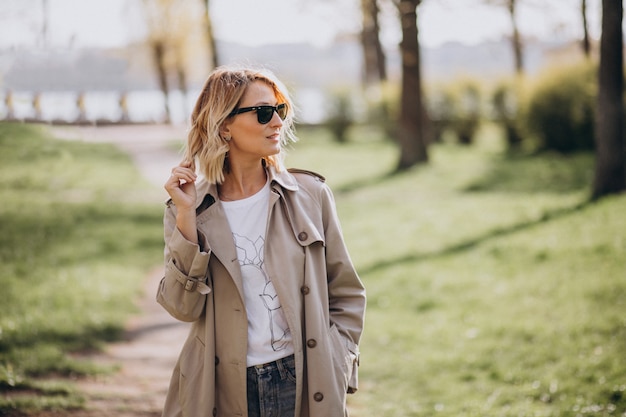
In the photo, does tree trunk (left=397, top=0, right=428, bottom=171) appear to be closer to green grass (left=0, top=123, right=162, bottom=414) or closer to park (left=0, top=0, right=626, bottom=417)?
park (left=0, top=0, right=626, bottom=417)

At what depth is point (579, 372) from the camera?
5371 millimetres

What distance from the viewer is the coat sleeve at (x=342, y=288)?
2801mm

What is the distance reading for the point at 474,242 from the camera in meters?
10.2

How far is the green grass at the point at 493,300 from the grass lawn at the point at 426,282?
0.9 inches

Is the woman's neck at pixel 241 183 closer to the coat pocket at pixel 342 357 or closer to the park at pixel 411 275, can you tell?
the coat pocket at pixel 342 357

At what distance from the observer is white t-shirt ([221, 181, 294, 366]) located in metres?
2.62

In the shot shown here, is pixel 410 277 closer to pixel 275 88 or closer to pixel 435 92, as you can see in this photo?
pixel 275 88

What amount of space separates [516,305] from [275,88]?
5.41m

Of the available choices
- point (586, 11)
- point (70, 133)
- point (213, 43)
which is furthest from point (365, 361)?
point (213, 43)

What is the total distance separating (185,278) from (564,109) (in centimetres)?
1740

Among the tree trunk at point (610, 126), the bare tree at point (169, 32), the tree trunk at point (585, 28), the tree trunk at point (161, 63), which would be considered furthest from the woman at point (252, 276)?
the tree trunk at point (161, 63)

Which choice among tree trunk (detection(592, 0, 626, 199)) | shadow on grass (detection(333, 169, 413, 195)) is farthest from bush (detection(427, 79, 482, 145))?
tree trunk (detection(592, 0, 626, 199))

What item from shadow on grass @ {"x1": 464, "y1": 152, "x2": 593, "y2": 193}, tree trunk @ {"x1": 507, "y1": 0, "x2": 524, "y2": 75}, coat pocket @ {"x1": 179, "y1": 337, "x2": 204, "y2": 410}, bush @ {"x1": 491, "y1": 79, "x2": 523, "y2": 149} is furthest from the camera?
tree trunk @ {"x1": 507, "y1": 0, "x2": 524, "y2": 75}

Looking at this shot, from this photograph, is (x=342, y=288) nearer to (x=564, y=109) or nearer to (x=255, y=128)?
→ (x=255, y=128)
